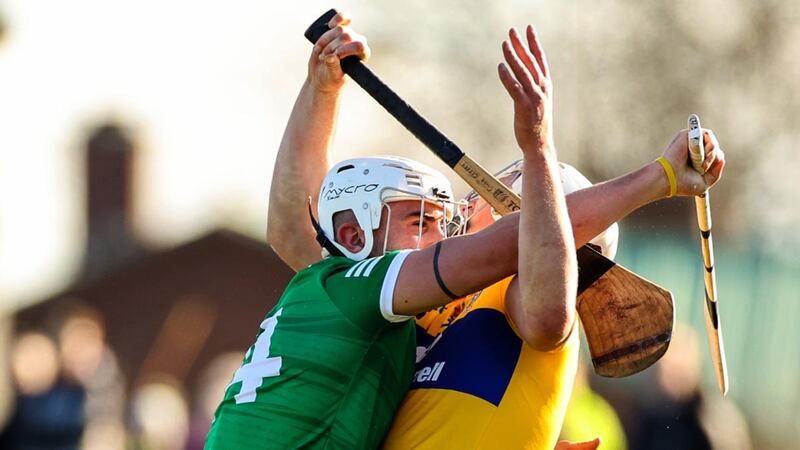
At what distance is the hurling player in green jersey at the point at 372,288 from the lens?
4480 mm

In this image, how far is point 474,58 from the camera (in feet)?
49.7

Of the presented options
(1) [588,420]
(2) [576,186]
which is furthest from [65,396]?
(2) [576,186]

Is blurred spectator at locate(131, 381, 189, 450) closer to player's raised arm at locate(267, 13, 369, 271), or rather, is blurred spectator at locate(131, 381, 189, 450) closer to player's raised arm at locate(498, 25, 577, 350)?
player's raised arm at locate(267, 13, 369, 271)

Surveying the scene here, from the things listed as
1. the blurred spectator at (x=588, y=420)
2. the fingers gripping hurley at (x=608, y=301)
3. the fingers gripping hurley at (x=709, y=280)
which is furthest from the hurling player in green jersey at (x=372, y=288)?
the blurred spectator at (x=588, y=420)

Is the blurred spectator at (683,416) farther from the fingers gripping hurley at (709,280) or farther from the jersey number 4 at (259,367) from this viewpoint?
the jersey number 4 at (259,367)

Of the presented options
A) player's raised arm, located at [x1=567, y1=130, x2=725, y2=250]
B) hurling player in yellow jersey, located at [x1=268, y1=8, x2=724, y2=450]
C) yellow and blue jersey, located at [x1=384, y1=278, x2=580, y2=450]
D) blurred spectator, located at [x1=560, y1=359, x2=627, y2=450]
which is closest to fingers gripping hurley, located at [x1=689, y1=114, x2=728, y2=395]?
player's raised arm, located at [x1=567, y1=130, x2=725, y2=250]

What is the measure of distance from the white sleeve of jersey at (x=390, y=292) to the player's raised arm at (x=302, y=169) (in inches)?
47.5

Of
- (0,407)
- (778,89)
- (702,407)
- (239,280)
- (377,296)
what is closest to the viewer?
(377,296)

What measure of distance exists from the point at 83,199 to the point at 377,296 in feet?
50.4

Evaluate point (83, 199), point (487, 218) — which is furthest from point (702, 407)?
point (83, 199)

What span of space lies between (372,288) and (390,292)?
8 centimetres

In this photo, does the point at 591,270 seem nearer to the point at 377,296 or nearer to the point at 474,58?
the point at 377,296

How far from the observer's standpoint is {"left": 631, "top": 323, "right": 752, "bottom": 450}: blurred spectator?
9453mm

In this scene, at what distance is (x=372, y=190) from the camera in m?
5.09
